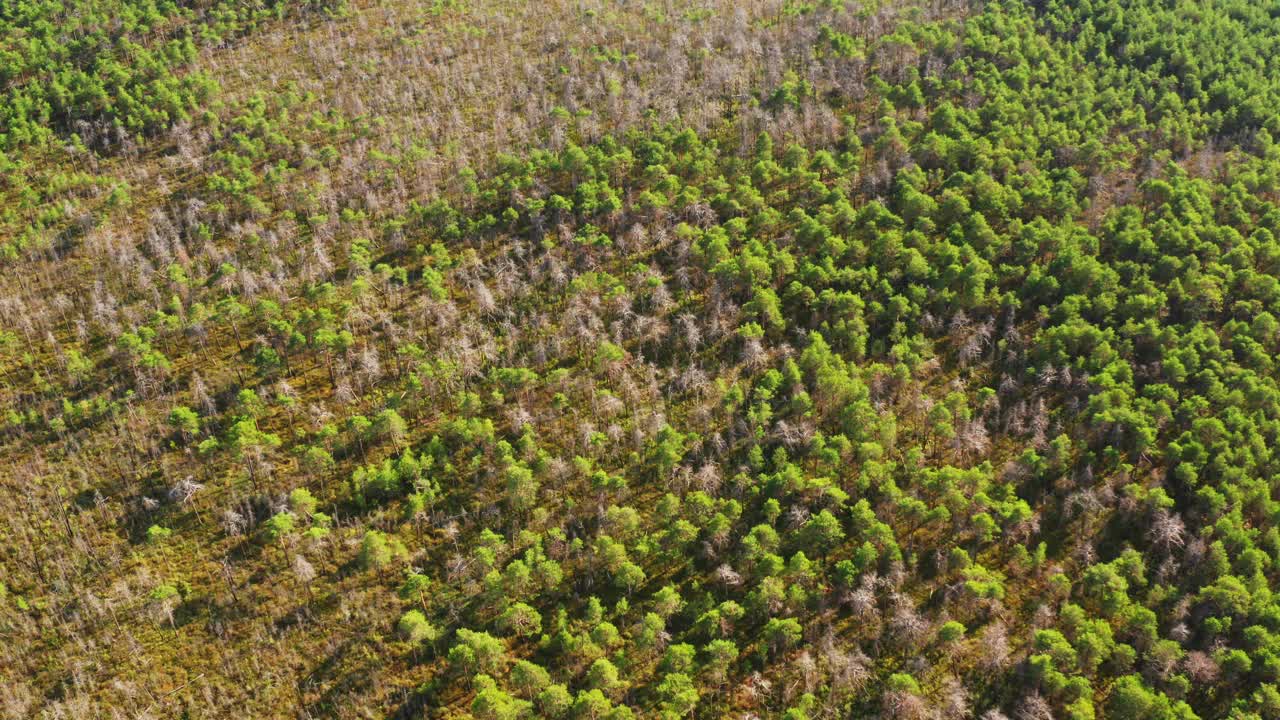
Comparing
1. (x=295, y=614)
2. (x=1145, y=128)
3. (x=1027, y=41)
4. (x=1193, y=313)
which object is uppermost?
(x=1027, y=41)

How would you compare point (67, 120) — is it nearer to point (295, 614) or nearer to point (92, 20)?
point (92, 20)

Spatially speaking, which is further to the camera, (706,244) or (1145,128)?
(1145,128)

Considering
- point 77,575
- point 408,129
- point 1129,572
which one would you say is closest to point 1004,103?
point 1129,572

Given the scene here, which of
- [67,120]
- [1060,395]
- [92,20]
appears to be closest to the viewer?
[1060,395]

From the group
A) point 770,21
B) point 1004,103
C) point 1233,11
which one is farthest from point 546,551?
point 1233,11

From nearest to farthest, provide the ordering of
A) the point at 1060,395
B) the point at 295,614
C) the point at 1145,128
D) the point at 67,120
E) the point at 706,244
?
the point at 295,614 < the point at 1060,395 < the point at 706,244 < the point at 1145,128 < the point at 67,120

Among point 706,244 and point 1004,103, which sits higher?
point 1004,103
